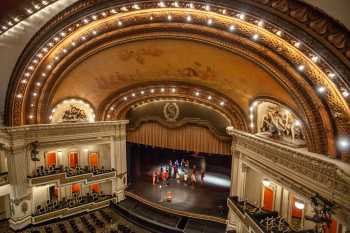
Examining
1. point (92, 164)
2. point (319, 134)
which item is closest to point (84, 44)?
point (92, 164)

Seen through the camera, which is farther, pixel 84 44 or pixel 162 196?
pixel 162 196

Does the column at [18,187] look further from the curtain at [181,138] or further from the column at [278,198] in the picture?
the column at [278,198]

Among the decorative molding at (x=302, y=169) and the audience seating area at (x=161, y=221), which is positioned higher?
the decorative molding at (x=302, y=169)

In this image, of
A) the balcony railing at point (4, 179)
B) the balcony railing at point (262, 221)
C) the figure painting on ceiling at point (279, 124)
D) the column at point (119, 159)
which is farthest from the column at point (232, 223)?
the balcony railing at point (4, 179)

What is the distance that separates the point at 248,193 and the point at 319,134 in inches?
231

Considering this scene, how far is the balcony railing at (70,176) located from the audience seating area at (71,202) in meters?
1.34

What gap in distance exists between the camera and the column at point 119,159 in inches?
622

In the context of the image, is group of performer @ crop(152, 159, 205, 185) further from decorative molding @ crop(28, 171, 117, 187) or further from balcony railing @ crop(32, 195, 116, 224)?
balcony railing @ crop(32, 195, 116, 224)

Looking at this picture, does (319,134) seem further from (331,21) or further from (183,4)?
(183,4)

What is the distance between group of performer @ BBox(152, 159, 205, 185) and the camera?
1828cm

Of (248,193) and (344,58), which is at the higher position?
(344,58)

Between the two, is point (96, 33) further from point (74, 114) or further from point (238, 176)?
point (238, 176)

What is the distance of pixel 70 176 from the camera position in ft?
45.8

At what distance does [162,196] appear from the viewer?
15531 millimetres
